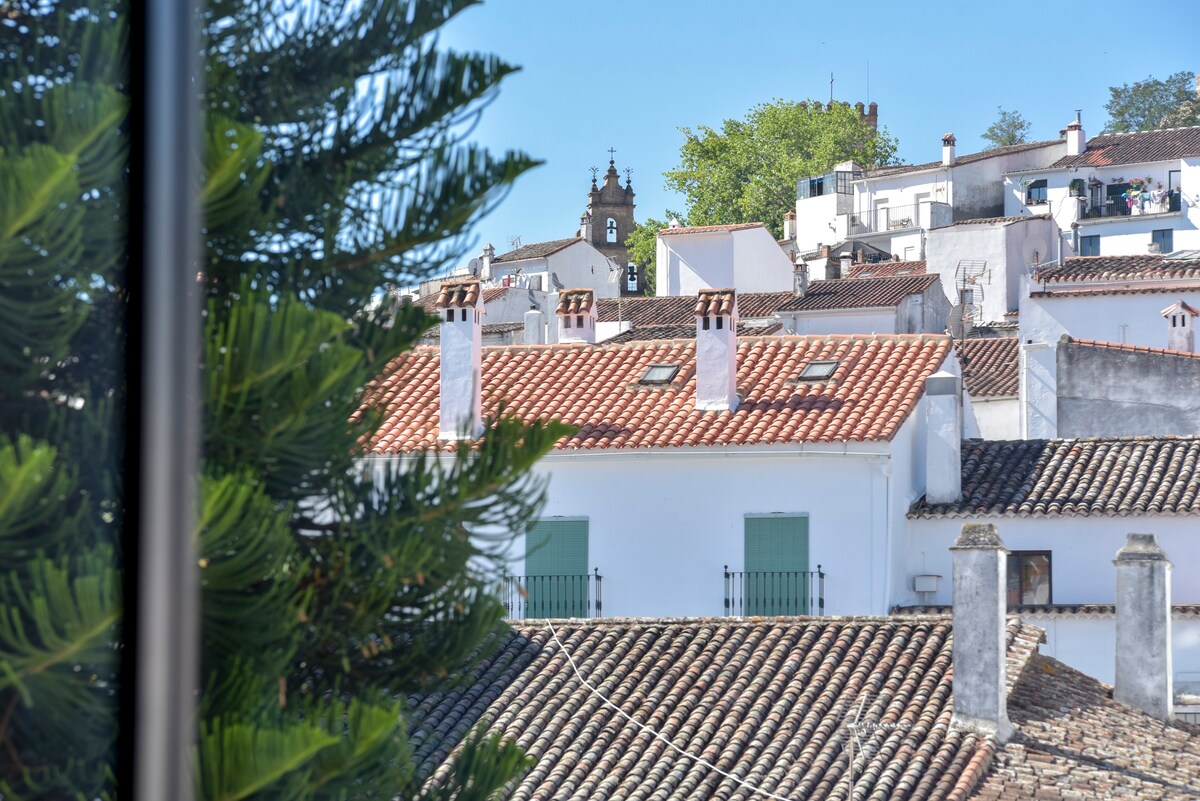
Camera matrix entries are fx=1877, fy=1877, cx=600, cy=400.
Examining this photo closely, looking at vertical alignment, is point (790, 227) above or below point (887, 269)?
above

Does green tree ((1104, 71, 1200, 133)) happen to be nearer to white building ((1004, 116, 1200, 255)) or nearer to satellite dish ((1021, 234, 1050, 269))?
white building ((1004, 116, 1200, 255))

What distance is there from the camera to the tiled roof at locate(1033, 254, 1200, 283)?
1319 inches

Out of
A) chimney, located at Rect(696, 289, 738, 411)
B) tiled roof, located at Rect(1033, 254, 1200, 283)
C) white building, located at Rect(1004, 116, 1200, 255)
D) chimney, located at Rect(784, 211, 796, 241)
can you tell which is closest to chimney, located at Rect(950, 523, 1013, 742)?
chimney, located at Rect(696, 289, 738, 411)

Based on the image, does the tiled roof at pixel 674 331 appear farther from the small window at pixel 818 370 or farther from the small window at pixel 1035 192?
the small window at pixel 1035 192

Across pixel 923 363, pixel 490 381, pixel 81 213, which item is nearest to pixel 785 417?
pixel 923 363

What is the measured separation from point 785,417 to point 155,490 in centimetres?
1646

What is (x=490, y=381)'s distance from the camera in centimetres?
2294

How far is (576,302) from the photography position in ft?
86.3

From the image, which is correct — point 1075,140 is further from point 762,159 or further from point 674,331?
point 674,331

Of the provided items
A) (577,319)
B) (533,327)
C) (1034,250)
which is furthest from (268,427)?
(1034,250)

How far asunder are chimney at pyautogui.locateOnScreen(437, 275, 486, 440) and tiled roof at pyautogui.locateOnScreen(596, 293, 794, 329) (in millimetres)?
13287

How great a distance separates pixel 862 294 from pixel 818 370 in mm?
15846

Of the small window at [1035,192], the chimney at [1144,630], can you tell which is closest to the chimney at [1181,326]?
the chimney at [1144,630]

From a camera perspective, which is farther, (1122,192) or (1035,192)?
(1035,192)
